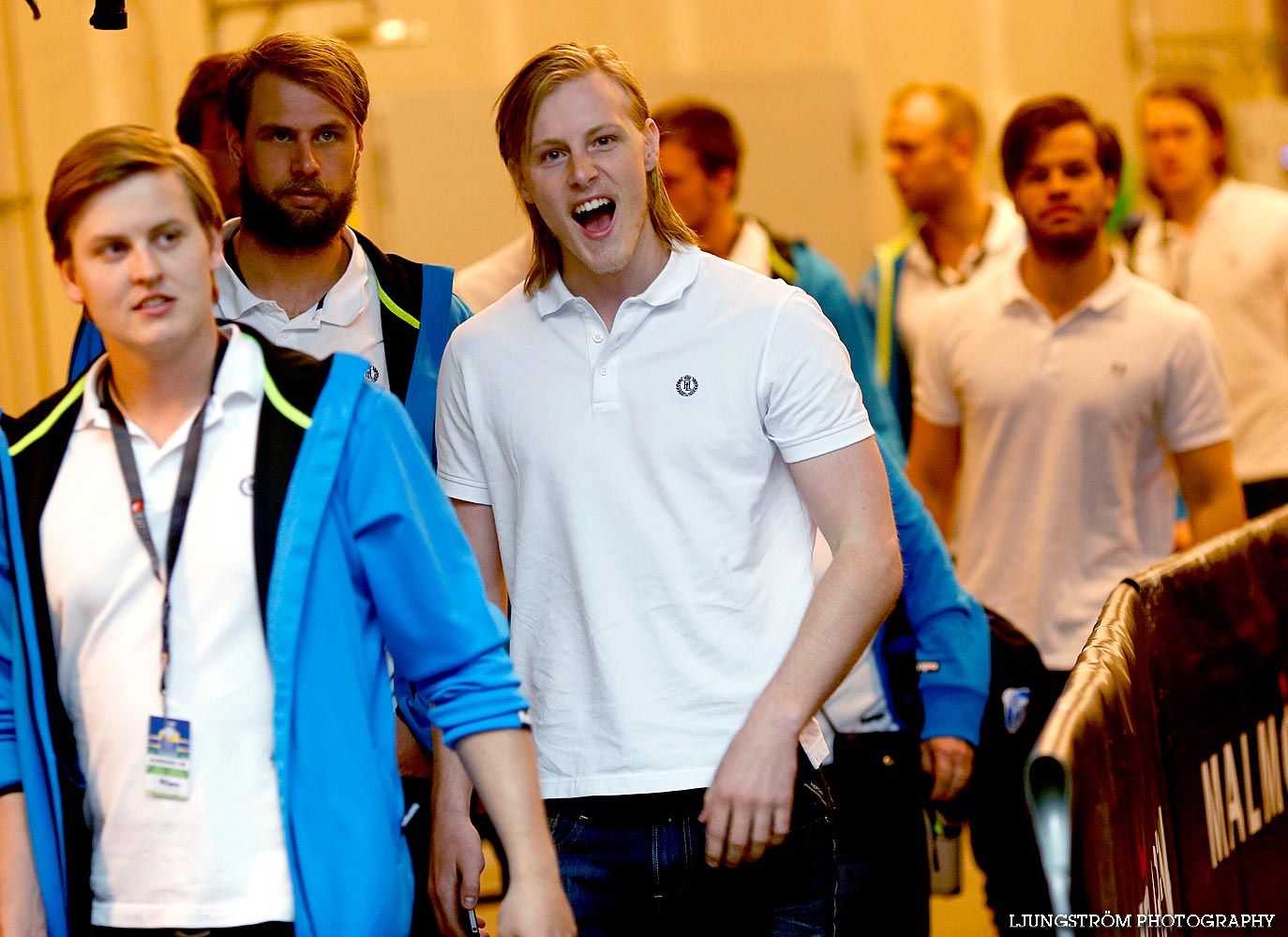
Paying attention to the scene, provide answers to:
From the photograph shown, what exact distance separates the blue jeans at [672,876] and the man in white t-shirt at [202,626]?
38 centimetres

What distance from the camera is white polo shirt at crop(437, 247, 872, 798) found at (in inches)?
87.7

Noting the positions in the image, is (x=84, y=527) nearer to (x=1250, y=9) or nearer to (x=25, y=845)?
(x=25, y=845)

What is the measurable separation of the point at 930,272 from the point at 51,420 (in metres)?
3.74

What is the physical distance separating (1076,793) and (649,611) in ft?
1.96

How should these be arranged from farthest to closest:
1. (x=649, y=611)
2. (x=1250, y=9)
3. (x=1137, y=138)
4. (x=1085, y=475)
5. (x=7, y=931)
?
1. (x=1250, y=9)
2. (x=1137, y=138)
3. (x=1085, y=475)
4. (x=649, y=611)
5. (x=7, y=931)

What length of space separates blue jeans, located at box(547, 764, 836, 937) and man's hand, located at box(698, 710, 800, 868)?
100 millimetres

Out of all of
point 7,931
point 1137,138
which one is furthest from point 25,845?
point 1137,138

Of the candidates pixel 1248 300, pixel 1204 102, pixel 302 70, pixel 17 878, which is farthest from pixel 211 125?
pixel 1204 102

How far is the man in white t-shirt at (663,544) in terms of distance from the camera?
222 cm

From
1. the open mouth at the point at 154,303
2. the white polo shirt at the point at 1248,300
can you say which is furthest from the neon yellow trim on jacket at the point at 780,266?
the open mouth at the point at 154,303

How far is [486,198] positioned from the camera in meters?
5.67

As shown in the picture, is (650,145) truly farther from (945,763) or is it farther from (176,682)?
(945,763)

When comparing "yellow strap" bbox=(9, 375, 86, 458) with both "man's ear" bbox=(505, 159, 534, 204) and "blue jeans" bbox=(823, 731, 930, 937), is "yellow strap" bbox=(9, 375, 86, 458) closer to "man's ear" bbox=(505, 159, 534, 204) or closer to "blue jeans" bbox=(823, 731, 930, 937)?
"man's ear" bbox=(505, 159, 534, 204)

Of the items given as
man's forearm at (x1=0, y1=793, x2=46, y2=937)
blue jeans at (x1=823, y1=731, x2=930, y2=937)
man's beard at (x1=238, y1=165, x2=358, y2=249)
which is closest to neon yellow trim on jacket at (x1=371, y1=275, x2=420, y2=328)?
man's beard at (x1=238, y1=165, x2=358, y2=249)
